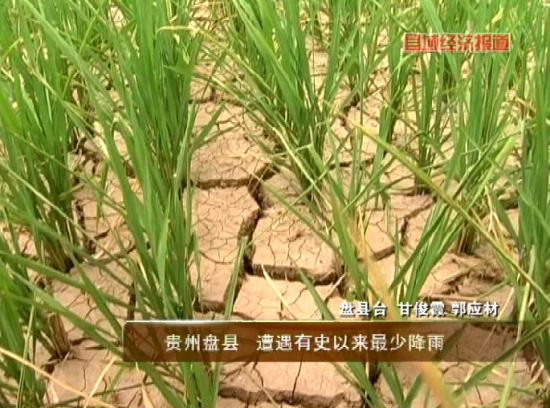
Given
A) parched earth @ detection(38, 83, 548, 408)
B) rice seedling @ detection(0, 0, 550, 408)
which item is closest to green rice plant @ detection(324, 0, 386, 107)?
rice seedling @ detection(0, 0, 550, 408)

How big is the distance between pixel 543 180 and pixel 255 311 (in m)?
0.37

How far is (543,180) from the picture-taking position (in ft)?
2.76

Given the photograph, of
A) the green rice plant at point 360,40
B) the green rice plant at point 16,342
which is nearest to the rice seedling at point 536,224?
the green rice plant at point 360,40

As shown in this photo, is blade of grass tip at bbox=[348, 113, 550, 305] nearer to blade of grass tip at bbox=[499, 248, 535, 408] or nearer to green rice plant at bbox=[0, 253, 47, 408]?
blade of grass tip at bbox=[499, 248, 535, 408]

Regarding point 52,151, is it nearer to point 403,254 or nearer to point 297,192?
point 297,192

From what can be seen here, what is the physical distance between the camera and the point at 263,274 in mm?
1070

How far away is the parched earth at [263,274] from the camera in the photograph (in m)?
0.92

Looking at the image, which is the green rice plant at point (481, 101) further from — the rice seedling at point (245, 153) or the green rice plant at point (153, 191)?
the green rice plant at point (153, 191)

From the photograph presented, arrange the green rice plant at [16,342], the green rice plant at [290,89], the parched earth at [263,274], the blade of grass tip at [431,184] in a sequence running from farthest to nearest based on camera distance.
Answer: the green rice plant at [290,89] → the parched earth at [263,274] → the green rice plant at [16,342] → the blade of grass tip at [431,184]

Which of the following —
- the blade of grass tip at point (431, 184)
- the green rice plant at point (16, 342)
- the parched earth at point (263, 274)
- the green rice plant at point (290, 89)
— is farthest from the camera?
the green rice plant at point (290, 89)

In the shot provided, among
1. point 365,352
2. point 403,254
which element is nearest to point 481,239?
point 403,254

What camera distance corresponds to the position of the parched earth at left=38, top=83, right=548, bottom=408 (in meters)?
0.92
